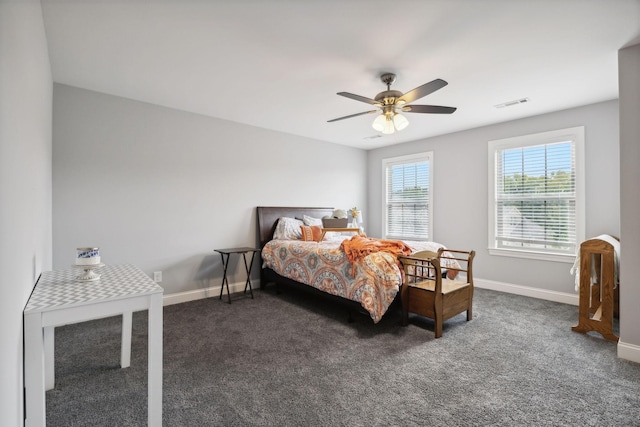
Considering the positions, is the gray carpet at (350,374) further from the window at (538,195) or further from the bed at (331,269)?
the window at (538,195)

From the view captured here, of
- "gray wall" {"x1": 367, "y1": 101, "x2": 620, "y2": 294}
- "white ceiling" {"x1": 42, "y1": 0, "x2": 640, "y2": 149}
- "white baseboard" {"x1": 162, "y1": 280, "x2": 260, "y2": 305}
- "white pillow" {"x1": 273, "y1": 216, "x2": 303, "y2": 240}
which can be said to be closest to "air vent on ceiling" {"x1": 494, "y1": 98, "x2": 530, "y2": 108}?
"white ceiling" {"x1": 42, "y1": 0, "x2": 640, "y2": 149}

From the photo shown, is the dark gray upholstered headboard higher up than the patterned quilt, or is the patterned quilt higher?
the dark gray upholstered headboard

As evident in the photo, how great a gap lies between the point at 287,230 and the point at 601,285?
3544 millimetres

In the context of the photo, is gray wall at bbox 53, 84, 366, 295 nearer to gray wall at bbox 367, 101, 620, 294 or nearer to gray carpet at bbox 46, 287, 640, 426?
gray carpet at bbox 46, 287, 640, 426

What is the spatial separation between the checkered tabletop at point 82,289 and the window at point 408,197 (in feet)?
15.1

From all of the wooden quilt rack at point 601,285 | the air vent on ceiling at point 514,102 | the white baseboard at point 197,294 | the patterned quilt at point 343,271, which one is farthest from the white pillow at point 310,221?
the wooden quilt rack at point 601,285

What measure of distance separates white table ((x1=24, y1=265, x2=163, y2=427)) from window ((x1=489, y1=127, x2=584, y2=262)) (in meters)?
4.52

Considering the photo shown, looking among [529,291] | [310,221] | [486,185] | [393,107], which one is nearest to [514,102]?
[486,185]

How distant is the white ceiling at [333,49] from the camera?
199 centimetres

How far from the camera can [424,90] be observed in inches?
97.0

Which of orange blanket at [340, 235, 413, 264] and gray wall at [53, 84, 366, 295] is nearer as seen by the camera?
orange blanket at [340, 235, 413, 264]

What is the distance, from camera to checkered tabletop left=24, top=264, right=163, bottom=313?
1374 millimetres

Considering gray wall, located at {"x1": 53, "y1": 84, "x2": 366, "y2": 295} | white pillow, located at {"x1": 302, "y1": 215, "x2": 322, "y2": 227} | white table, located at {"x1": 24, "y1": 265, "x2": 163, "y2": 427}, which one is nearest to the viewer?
white table, located at {"x1": 24, "y1": 265, "x2": 163, "y2": 427}

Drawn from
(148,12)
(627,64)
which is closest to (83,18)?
(148,12)
